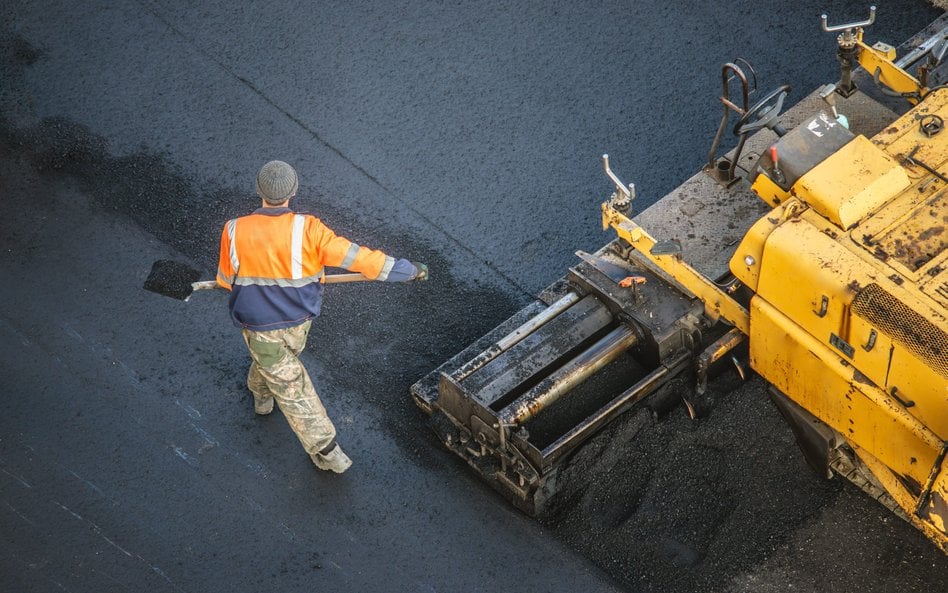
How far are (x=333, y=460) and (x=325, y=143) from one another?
2.56 metres

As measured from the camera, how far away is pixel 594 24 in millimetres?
8961

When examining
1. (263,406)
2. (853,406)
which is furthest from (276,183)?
(853,406)

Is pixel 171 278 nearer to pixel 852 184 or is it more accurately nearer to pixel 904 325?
pixel 852 184

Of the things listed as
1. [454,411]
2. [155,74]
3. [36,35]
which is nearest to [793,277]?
[454,411]

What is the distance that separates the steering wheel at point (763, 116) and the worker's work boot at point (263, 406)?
2853 millimetres

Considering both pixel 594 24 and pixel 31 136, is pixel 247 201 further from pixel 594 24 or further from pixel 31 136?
pixel 594 24

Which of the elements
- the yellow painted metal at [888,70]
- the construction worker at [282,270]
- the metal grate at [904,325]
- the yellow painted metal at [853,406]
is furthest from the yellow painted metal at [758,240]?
the construction worker at [282,270]

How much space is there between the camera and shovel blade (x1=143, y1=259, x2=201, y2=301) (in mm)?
7371

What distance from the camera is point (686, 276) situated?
6594 millimetres

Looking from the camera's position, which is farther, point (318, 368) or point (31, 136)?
point (31, 136)

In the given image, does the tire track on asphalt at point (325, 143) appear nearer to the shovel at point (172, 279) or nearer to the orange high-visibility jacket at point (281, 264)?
the shovel at point (172, 279)

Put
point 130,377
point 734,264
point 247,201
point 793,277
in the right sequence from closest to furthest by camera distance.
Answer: point 793,277, point 734,264, point 130,377, point 247,201

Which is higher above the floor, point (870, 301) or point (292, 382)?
point (870, 301)

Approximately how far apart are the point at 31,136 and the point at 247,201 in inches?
63.9
